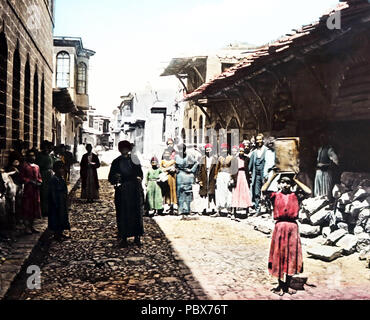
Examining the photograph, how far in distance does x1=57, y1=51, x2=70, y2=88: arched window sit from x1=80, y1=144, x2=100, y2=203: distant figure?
816 centimetres

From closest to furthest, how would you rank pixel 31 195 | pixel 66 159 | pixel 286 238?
pixel 286 238
pixel 31 195
pixel 66 159

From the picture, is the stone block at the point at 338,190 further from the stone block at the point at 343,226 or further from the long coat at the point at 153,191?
the long coat at the point at 153,191

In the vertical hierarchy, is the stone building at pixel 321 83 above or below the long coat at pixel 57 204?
above

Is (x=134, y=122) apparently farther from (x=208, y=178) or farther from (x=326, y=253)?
(x=326, y=253)

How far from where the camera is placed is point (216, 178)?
9586 millimetres

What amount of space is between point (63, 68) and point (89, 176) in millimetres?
9175

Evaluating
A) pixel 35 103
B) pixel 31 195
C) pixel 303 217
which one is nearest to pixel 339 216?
pixel 303 217

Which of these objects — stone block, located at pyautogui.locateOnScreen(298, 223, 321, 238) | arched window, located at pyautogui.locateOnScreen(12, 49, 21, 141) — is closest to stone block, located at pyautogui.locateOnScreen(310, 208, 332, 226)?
stone block, located at pyautogui.locateOnScreen(298, 223, 321, 238)

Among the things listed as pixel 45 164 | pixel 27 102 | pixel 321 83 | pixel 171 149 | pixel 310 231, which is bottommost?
pixel 310 231

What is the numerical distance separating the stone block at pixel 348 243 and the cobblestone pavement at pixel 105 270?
237 cm

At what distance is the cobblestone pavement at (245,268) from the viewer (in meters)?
4.23

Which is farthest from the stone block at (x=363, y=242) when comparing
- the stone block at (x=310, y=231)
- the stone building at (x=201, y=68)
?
the stone building at (x=201, y=68)
